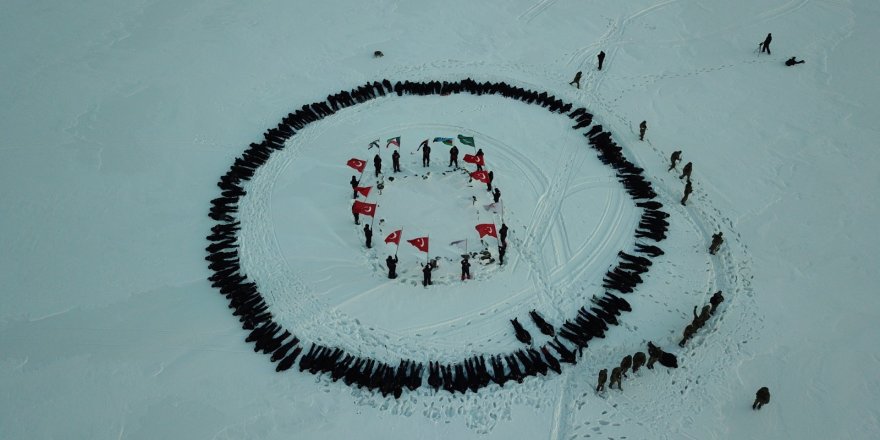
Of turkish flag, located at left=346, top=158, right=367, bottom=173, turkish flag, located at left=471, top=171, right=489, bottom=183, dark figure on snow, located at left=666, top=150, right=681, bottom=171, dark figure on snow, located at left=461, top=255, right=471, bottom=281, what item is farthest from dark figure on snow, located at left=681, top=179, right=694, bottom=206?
turkish flag, located at left=346, top=158, right=367, bottom=173

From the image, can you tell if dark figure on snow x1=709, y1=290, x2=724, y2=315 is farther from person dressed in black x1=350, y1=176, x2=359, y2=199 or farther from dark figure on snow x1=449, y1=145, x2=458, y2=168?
person dressed in black x1=350, y1=176, x2=359, y2=199

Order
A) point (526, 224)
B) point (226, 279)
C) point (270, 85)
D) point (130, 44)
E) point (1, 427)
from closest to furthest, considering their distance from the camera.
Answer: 1. point (1, 427)
2. point (226, 279)
3. point (526, 224)
4. point (270, 85)
5. point (130, 44)

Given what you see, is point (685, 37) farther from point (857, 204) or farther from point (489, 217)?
point (489, 217)

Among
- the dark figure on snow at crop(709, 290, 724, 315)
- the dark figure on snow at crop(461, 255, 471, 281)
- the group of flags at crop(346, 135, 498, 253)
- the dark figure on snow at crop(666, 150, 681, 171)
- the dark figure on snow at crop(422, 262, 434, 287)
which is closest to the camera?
the dark figure on snow at crop(709, 290, 724, 315)

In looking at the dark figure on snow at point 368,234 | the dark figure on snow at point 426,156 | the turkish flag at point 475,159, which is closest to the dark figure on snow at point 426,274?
the dark figure on snow at point 368,234

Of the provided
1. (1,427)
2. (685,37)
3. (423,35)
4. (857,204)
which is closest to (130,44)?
(423,35)

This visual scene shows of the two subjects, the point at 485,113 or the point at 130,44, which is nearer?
the point at 485,113

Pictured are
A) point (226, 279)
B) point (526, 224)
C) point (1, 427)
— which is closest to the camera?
point (1, 427)
